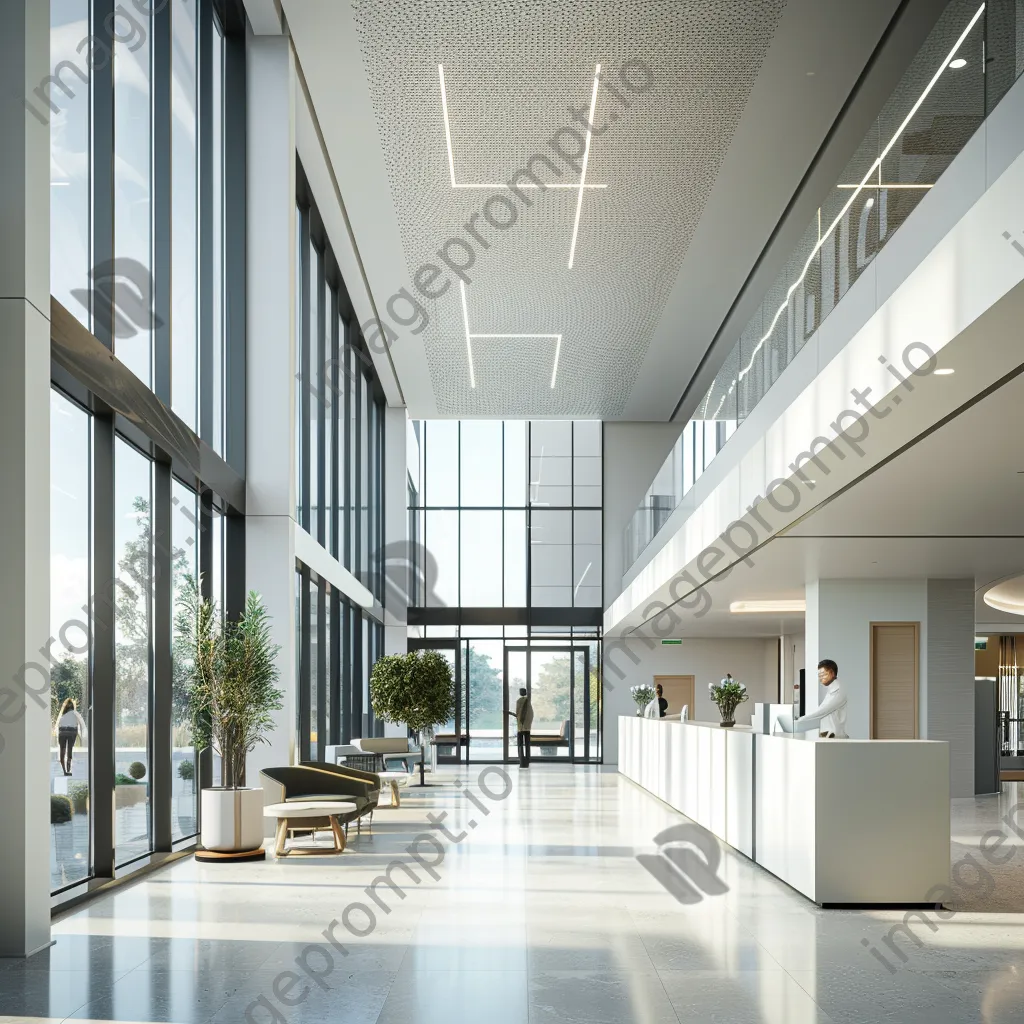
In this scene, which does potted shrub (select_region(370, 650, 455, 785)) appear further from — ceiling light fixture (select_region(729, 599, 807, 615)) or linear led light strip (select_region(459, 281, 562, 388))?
linear led light strip (select_region(459, 281, 562, 388))

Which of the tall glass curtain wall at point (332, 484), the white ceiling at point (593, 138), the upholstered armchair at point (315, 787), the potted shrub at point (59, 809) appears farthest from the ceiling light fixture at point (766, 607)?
the potted shrub at point (59, 809)

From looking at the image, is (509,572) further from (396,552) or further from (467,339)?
(467,339)

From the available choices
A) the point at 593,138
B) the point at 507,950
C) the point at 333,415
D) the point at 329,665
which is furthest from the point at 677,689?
the point at 507,950

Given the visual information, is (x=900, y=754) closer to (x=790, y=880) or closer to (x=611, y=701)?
(x=790, y=880)

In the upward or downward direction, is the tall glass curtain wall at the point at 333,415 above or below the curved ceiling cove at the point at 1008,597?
above

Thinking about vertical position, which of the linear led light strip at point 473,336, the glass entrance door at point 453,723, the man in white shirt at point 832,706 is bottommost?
the glass entrance door at point 453,723

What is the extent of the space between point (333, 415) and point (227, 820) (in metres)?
10.4

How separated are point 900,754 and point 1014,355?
3227 millimetres

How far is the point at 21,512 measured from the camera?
6.13 m

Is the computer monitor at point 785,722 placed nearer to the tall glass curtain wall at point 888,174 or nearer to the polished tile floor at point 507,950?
the polished tile floor at point 507,950

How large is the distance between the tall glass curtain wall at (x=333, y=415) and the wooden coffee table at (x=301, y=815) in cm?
527

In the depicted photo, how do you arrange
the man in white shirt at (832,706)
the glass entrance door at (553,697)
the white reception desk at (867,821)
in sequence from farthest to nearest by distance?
the glass entrance door at (553,697), the man in white shirt at (832,706), the white reception desk at (867,821)

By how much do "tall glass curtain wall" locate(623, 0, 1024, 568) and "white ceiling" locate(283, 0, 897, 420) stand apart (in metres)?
2.26

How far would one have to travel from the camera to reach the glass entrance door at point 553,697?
1054 inches
